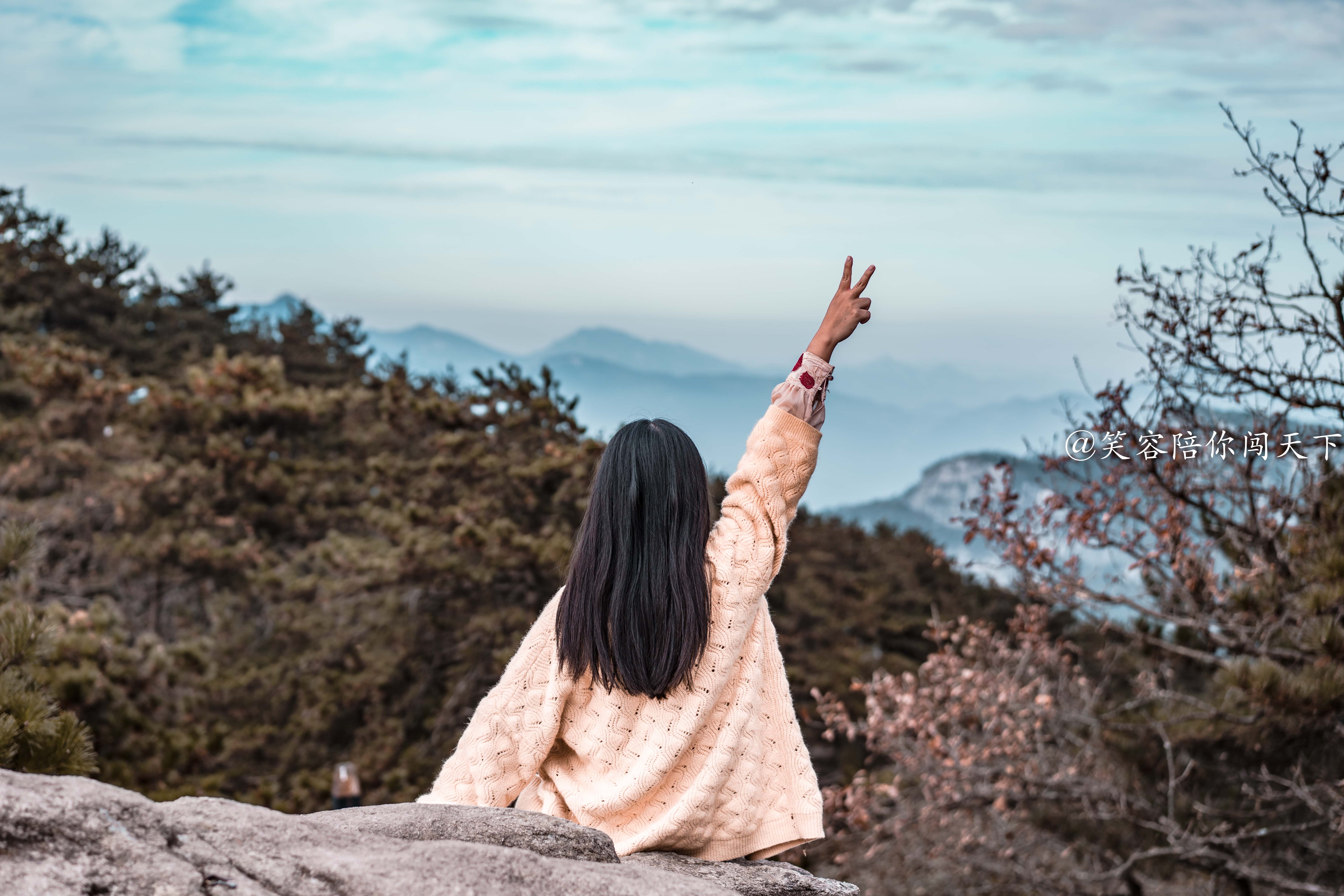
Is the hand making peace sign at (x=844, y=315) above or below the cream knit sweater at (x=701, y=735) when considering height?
above

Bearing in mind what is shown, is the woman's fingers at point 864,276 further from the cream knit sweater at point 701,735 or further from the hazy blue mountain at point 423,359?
the hazy blue mountain at point 423,359

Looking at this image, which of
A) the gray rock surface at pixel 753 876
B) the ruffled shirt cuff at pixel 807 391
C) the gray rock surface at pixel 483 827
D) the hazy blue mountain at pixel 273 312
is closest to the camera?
the gray rock surface at pixel 483 827

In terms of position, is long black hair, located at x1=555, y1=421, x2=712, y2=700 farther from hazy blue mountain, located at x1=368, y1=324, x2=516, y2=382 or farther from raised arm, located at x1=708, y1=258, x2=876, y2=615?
hazy blue mountain, located at x1=368, y1=324, x2=516, y2=382

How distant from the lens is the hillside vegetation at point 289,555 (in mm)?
9031

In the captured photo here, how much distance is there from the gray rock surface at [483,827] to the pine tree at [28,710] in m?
1.03

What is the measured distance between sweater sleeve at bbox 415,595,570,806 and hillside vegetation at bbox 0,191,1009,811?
335cm

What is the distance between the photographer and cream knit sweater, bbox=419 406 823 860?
2.41 m

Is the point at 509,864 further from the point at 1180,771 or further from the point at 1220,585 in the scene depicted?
the point at 1180,771

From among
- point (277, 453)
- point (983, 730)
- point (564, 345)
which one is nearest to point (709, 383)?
point (564, 345)

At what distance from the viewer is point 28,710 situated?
8.77 feet

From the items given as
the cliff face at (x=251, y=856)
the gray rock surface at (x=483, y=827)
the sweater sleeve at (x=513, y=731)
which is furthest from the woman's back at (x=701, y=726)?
the cliff face at (x=251, y=856)

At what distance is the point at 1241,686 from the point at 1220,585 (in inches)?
57.6

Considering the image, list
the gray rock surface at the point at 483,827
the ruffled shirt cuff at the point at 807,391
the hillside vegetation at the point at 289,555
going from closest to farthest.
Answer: the gray rock surface at the point at 483,827
the ruffled shirt cuff at the point at 807,391
the hillside vegetation at the point at 289,555

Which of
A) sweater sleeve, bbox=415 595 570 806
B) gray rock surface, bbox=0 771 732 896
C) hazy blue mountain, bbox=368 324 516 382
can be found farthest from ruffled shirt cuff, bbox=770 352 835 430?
hazy blue mountain, bbox=368 324 516 382
